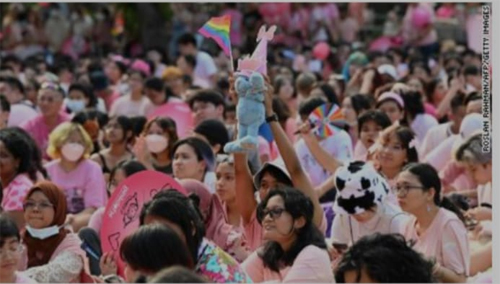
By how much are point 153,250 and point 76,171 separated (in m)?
4.72

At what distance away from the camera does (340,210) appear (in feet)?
23.1

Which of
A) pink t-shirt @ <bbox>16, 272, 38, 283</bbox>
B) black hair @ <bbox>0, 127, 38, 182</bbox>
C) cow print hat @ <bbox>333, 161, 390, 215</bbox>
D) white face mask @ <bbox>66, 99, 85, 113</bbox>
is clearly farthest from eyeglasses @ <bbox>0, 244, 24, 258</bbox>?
white face mask @ <bbox>66, 99, 85, 113</bbox>

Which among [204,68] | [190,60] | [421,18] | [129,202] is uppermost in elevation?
[129,202]

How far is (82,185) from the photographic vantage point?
31.8 ft

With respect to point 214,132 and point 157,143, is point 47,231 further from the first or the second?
point 157,143

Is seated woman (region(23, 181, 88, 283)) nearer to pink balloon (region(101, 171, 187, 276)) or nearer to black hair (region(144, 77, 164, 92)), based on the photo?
pink balloon (region(101, 171, 187, 276))

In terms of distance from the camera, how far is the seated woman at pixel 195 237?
584 centimetres

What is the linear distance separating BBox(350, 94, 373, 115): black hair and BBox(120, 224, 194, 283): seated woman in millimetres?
6282

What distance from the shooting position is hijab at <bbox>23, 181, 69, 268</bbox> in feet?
23.7

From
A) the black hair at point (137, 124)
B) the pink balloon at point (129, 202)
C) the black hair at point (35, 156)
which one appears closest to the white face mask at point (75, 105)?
the black hair at point (137, 124)

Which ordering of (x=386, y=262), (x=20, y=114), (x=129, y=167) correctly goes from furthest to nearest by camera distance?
(x=20, y=114), (x=129, y=167), (x=386, y=262)

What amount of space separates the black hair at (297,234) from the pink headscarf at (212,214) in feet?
2.53

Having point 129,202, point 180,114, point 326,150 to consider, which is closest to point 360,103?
point 180,114

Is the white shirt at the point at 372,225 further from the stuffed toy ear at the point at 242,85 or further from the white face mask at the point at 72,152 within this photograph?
the white face mask at the point at 72,152
